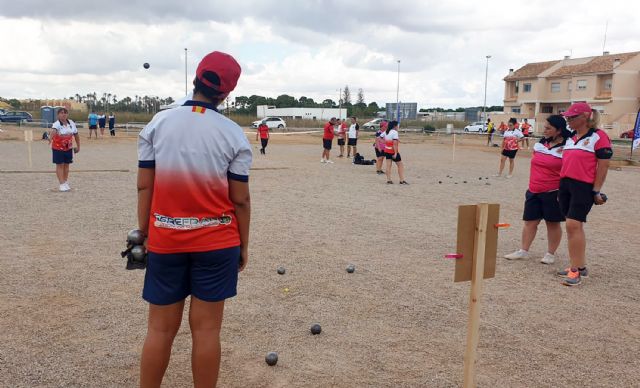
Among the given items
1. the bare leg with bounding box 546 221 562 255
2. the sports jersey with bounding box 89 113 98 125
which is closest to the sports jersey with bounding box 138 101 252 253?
the bare leg with bounding box 546 221 562 255

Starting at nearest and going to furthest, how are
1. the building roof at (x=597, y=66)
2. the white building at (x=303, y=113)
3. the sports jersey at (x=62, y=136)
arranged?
1. the sports jersey at (x=62, y=136)
2. the building roof at (x=597, y=66)
3. the white building at (x=303, y=113)

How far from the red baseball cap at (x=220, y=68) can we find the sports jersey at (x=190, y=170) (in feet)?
0.45

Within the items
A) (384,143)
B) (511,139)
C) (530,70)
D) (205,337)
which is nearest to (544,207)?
(205,337)

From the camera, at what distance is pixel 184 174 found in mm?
2748

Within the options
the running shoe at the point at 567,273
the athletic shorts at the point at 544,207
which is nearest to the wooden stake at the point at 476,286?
the running shoe at the point at 567,273

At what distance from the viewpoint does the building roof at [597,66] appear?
186 ft

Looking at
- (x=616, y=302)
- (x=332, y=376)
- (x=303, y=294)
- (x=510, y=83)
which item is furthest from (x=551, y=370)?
(x=510, y=83)

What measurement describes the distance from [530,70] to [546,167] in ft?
217

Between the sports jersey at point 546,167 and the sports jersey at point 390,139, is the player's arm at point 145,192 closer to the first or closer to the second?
the sports jersey at point 546,167

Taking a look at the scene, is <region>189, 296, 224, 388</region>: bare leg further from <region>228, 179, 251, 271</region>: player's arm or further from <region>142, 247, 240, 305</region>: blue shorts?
<region>228, 179, 251, 271</region>: player's arm

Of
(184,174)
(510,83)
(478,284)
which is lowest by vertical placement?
(478,284)

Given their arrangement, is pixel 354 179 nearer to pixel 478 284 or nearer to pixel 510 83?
pixel 478 284

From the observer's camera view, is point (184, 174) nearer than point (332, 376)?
Yes

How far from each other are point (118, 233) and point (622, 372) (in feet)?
22.4
